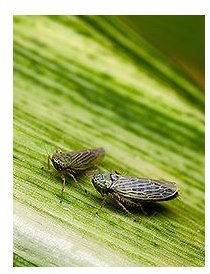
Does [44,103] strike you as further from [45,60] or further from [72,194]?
[72,194]

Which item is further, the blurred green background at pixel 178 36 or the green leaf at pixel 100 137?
the blurred green background at pixel 178 36

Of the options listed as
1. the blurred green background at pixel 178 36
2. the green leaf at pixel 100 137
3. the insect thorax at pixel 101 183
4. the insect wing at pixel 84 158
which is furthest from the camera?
the blurred green background at pixel 178 36

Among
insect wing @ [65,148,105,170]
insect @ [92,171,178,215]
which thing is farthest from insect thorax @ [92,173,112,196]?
Result: insect wing @ [65,148,105,170]

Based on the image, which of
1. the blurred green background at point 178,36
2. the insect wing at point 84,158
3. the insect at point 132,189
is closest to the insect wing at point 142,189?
the insect at point 132,189

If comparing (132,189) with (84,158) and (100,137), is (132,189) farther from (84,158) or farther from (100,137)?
(100,137)

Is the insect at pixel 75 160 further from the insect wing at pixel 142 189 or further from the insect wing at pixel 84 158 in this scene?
the insect wing at pixel 142 189

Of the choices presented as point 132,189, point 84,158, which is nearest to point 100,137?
point 84,158

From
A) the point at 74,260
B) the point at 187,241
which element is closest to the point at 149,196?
the point at 187,241
